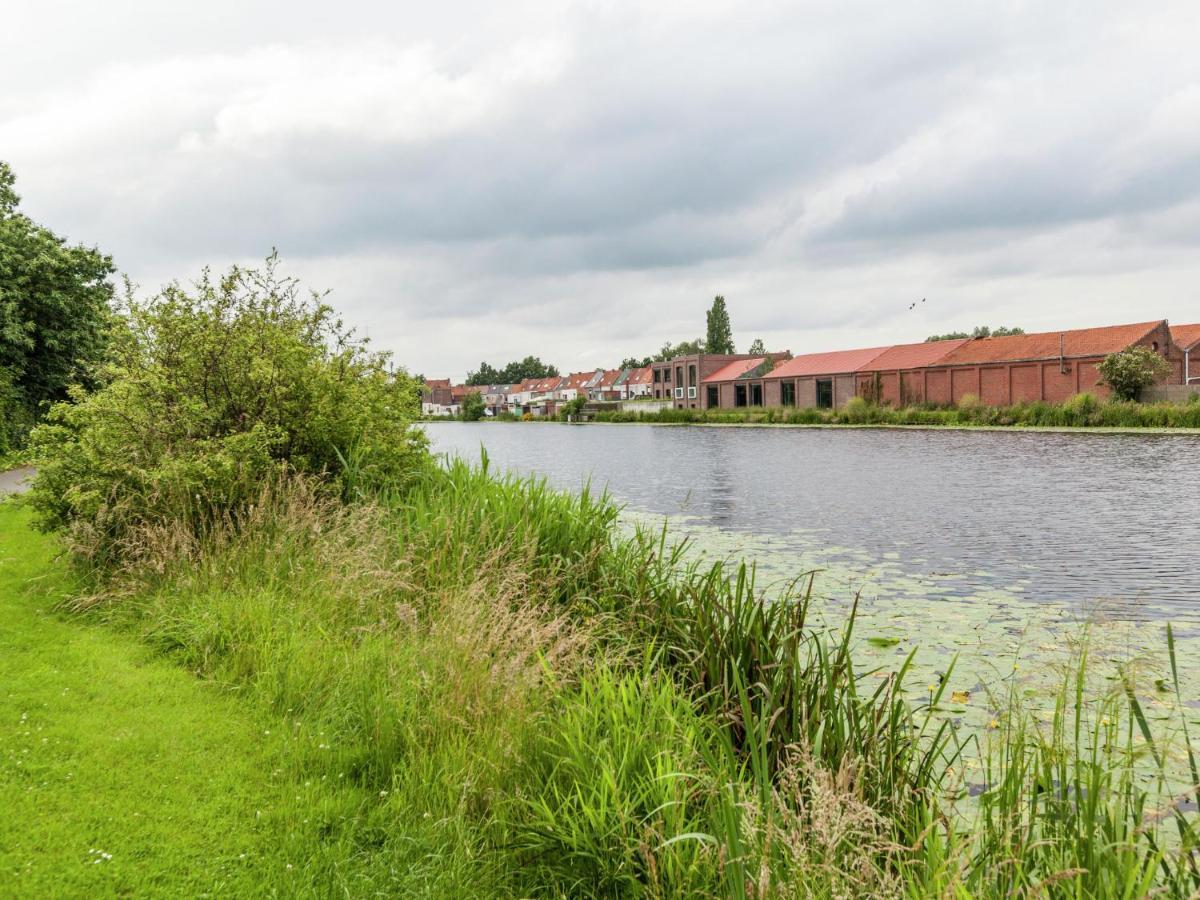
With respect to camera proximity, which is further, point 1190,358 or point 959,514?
point 1190,358

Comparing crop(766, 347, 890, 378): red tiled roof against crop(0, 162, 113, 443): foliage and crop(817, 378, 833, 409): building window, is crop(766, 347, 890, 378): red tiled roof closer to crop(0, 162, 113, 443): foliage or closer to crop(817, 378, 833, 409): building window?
crop(817, 378, 833, 409): building window

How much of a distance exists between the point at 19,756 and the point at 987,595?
9891 mm

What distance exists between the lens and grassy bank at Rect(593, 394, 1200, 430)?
39.5m

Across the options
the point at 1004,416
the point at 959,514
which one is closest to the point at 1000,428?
the point at 1004,416

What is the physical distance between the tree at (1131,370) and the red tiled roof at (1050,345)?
3.38 meters

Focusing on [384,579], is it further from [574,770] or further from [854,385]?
[854,385]

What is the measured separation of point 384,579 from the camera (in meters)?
6.07

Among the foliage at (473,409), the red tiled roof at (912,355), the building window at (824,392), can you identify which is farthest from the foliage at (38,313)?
the foliage at (473,409)

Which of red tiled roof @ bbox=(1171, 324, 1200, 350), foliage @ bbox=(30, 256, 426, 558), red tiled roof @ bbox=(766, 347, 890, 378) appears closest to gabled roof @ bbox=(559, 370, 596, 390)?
red tiled roof @ bbox=(766, 347, 890, 378)

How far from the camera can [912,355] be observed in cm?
6341

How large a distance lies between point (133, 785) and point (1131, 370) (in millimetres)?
52783

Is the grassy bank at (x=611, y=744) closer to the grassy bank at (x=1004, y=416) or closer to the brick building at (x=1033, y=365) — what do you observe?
the grassy bank at (x=1004, y=416)

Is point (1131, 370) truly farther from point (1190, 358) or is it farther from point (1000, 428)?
point (1190, 358)

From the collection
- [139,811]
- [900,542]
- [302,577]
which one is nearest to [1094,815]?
[139,811]
